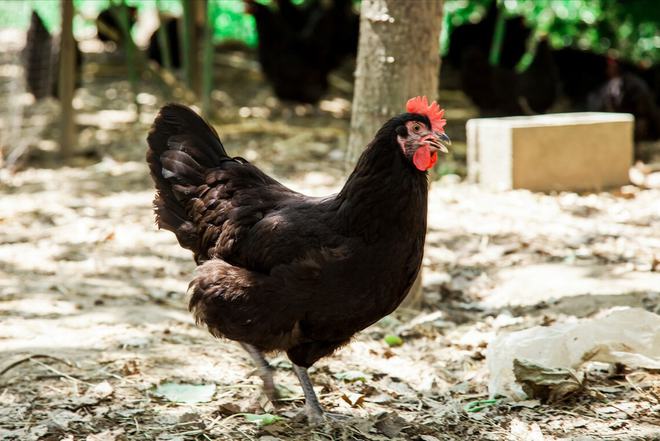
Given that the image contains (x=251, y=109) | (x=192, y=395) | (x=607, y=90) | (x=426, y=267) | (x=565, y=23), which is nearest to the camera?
(x=192, y=395)

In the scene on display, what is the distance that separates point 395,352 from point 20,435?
6.54 feet

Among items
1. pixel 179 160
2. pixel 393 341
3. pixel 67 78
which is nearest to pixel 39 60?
pixel 67 78

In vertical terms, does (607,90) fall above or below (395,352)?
above

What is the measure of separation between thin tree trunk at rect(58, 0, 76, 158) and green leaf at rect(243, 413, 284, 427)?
5864 mm

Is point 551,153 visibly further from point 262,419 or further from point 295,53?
point 262,419

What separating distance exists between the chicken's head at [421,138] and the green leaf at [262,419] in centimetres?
123

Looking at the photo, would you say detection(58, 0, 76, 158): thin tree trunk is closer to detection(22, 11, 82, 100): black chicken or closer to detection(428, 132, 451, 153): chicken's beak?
detection(22, 11, 82, 100): black chicken

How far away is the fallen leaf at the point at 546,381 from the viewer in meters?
3.54

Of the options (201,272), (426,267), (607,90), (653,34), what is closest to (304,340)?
(201,272)

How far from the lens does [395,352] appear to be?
14.6 ft

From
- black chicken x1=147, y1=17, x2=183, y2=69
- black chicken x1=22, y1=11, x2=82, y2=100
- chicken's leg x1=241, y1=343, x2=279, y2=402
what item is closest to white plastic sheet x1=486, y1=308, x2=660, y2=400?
chicken's leg x1=241, y1=343, x2=279, y2=402

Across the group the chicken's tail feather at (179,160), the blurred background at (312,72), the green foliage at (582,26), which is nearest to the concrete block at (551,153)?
the blurred background at (312,72)

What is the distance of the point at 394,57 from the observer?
15.5 feet

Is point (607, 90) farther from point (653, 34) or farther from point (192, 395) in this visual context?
point (192, 395)
